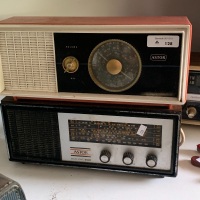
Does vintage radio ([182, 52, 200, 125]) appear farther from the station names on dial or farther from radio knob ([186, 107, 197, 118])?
the station names on dial

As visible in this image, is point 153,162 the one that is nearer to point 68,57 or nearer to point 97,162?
point 97,162

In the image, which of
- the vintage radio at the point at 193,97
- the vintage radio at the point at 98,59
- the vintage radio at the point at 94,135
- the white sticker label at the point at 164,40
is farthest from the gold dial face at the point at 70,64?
the vintage radio at the point at 193,97

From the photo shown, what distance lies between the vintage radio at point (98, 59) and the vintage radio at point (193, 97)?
281 mm

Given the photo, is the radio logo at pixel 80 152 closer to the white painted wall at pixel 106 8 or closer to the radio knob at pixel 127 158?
the radio knob at pixel 127 158

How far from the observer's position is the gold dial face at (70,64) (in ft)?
2.96

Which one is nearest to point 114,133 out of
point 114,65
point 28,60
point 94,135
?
point 94,135

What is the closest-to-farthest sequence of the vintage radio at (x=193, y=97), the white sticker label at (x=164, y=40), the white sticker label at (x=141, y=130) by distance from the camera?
the white sticker label at (x=164, y=40) → the white sticker label at (x=141, y=130) → the vintage radio at (x=193, y=97)

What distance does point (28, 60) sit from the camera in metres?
0.93

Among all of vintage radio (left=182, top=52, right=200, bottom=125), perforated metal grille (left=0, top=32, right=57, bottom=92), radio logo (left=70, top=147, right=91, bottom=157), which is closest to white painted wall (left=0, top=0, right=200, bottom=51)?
vintage radio (left=182, top=52, right=200, bottom=125)

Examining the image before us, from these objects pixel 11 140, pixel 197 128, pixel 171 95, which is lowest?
pixel 197 128

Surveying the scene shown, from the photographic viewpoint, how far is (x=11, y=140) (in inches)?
40.6

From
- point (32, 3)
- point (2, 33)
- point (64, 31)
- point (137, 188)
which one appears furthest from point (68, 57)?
point (32, 3)

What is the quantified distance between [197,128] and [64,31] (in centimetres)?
66

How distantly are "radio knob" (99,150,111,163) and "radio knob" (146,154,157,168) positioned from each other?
0.11m
